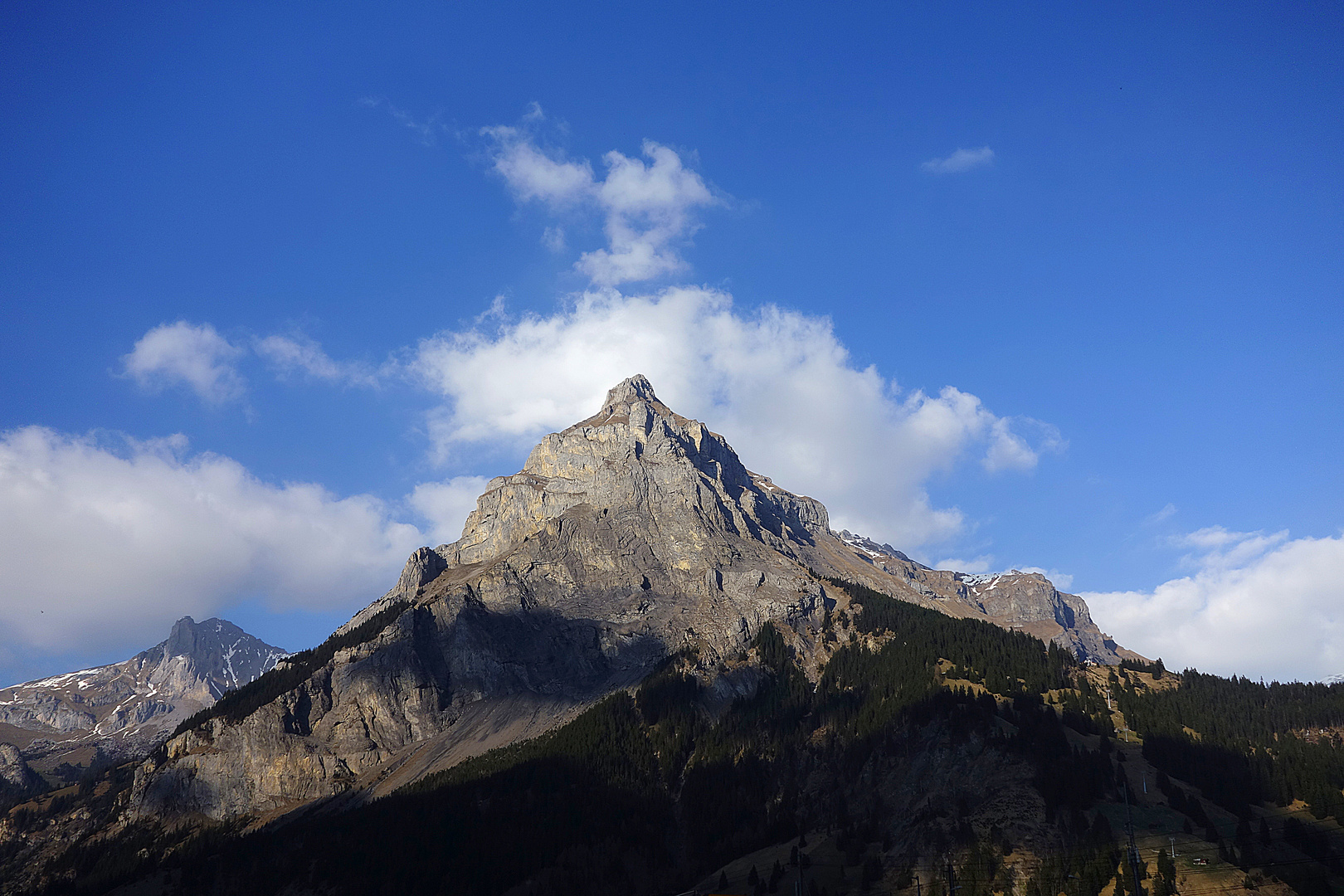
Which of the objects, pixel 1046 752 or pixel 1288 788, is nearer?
pixel 1288 788

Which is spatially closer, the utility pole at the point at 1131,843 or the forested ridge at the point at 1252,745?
the utility pole at the point at 1131,843

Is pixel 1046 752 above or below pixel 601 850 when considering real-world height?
above

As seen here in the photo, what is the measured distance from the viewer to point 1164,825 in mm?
142375

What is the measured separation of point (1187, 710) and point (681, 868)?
105104 millimetres

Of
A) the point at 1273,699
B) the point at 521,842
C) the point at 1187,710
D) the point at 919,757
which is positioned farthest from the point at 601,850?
the point at 1273,699

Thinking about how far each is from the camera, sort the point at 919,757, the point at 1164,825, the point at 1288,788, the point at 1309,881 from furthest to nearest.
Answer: the point at 919,757 < the point at 1288,788 < the point at 1164,825 < the point at 1309,881

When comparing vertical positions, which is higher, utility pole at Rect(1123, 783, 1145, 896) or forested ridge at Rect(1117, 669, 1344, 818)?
forested ridge at Rect(1117, 669, 1344, 818)

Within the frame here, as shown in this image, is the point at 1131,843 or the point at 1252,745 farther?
the point at 1252,745

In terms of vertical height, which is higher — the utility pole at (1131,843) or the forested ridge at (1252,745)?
the forested ridge at (1252,745)

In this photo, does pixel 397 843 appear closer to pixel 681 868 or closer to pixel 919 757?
pixel 681 868

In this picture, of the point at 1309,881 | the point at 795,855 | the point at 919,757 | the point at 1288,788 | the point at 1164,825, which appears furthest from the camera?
the point at 919,757

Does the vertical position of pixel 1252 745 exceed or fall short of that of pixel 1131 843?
it exceeds it

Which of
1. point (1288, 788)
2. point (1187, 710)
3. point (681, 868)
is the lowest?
point (681, 868)

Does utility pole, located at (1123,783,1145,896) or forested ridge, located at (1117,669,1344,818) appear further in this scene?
forested ridge, located at (1117,669,1344,818)
